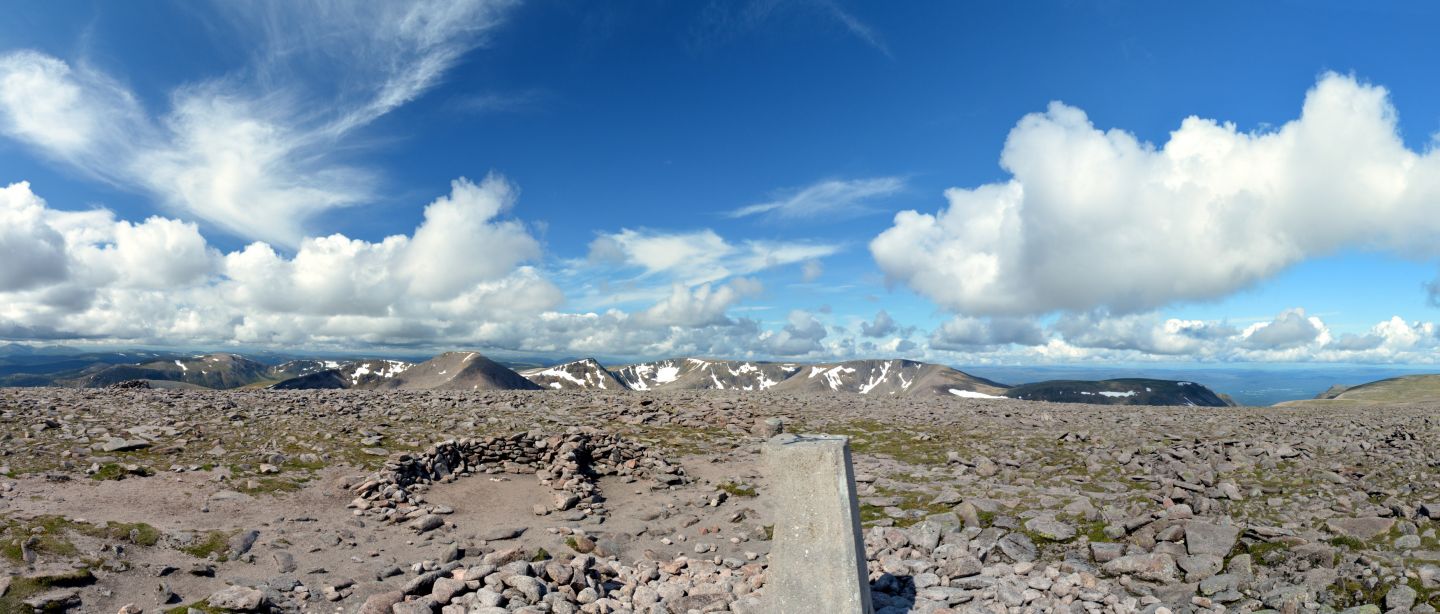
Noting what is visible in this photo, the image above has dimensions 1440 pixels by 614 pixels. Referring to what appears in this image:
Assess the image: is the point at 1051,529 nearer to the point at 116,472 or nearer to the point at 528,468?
the point at 528,468

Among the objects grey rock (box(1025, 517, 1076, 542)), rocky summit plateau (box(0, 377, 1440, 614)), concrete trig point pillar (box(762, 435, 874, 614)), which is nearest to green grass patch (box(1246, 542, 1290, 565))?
rocky summit plateau (box(0, 377, 1440, 614))

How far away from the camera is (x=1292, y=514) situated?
17172mm

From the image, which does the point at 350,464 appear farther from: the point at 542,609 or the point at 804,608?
the point at 804,608

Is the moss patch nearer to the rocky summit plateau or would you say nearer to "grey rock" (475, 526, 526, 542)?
the rocky summit plateau

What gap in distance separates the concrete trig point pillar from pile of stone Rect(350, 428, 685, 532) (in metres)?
10.9

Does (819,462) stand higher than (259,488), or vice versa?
(819,462)

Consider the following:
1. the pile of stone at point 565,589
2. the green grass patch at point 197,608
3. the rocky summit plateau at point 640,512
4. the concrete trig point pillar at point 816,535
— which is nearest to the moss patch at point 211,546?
the rocky summit plateau at point 640,512

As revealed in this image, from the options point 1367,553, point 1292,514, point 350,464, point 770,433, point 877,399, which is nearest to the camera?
point 1367,553

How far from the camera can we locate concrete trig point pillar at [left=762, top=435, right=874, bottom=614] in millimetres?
12055

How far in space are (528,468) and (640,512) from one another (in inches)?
296

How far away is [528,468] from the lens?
89.4 feet

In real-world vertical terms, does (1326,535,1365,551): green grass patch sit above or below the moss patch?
above

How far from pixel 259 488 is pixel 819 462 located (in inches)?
765

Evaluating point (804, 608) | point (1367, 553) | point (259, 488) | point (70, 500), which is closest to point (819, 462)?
point (804, 608)
